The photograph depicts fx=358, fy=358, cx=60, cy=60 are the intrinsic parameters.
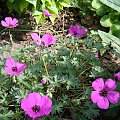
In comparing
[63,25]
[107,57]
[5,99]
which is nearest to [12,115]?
[5,99]

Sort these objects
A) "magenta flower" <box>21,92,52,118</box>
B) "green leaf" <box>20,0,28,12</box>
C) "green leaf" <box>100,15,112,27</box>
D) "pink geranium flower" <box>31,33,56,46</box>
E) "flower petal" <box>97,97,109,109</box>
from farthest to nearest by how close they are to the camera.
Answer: "green leaf" <box>100,15,112,27</box>
"green leaf" <box>20,0,28,12</box>
"pink geranium flower" <box>31,33,56,46</box>
"flower petal" <box>97,97,109,109</box>
"magenta flower" <box>21,92,52,118</box>

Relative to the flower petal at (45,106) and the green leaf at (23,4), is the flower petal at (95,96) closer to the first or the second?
the flower petal at (45,106)

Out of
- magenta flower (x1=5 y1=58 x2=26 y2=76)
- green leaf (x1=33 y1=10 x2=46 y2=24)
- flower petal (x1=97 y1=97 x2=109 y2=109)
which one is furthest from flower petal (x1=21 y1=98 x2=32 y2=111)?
green leaf (x1=33 y1=10 x2=46 y2=24)

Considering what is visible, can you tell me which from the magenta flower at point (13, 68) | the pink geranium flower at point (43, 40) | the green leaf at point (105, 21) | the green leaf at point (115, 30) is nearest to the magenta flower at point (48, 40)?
the pink geranium flower at point (43, 40)

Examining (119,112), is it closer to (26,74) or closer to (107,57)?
(26,74)

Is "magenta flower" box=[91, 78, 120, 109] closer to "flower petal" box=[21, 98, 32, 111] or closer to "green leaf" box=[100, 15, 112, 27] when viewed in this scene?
"flower petal" box=[21, 98, 32, 111]
